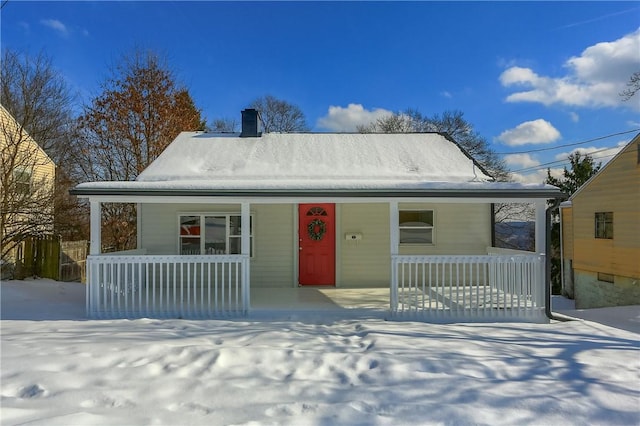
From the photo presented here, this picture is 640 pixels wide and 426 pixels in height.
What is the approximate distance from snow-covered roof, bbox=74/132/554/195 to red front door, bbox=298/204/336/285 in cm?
108

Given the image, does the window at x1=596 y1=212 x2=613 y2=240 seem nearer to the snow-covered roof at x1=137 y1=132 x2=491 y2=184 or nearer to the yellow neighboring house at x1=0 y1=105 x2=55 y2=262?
the snow-covered roof at x1=137 y1=132 x2=491 y2=184

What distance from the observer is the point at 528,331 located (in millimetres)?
5980

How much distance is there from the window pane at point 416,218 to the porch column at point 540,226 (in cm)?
276

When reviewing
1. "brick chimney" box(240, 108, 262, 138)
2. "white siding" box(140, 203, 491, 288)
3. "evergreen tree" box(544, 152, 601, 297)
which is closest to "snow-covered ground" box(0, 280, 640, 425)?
"white siding" box(140, 203, 491, 288)

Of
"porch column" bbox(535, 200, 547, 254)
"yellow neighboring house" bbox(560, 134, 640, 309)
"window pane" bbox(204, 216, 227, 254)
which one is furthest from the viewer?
"yellow neighboring house" bbox(560, 134, 640, 309)

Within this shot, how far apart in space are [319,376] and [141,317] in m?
4.06

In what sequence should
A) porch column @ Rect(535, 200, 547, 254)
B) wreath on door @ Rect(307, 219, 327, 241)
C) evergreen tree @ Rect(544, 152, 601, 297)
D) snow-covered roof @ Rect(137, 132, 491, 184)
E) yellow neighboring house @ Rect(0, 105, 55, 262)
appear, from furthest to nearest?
evergreen tree @ Rect(544, 152, 601, 297), yellow neighboring house @ Rect(0, 105, 55, 262), wreath on door @ Rect(307, 219, 327, 241), snow-covered roof @ Rect(137, 132, 491, 184), porch column @ Rect(535, 200, 547, 254)

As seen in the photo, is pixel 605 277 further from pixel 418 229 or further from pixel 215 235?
pixel 215 235

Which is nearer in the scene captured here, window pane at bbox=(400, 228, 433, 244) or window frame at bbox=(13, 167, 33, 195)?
window pane at bbox=(400, 228, 433, 244)

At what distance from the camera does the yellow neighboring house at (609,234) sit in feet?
44.7

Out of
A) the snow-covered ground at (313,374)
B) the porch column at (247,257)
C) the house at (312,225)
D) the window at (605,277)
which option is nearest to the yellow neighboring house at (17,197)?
the house at (312,225)

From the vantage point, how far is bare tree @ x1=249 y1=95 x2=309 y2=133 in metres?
30.2

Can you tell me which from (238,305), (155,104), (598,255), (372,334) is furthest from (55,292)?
(598,255)

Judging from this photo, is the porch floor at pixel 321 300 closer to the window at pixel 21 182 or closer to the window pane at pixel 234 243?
the window pane at pixel 234 243
